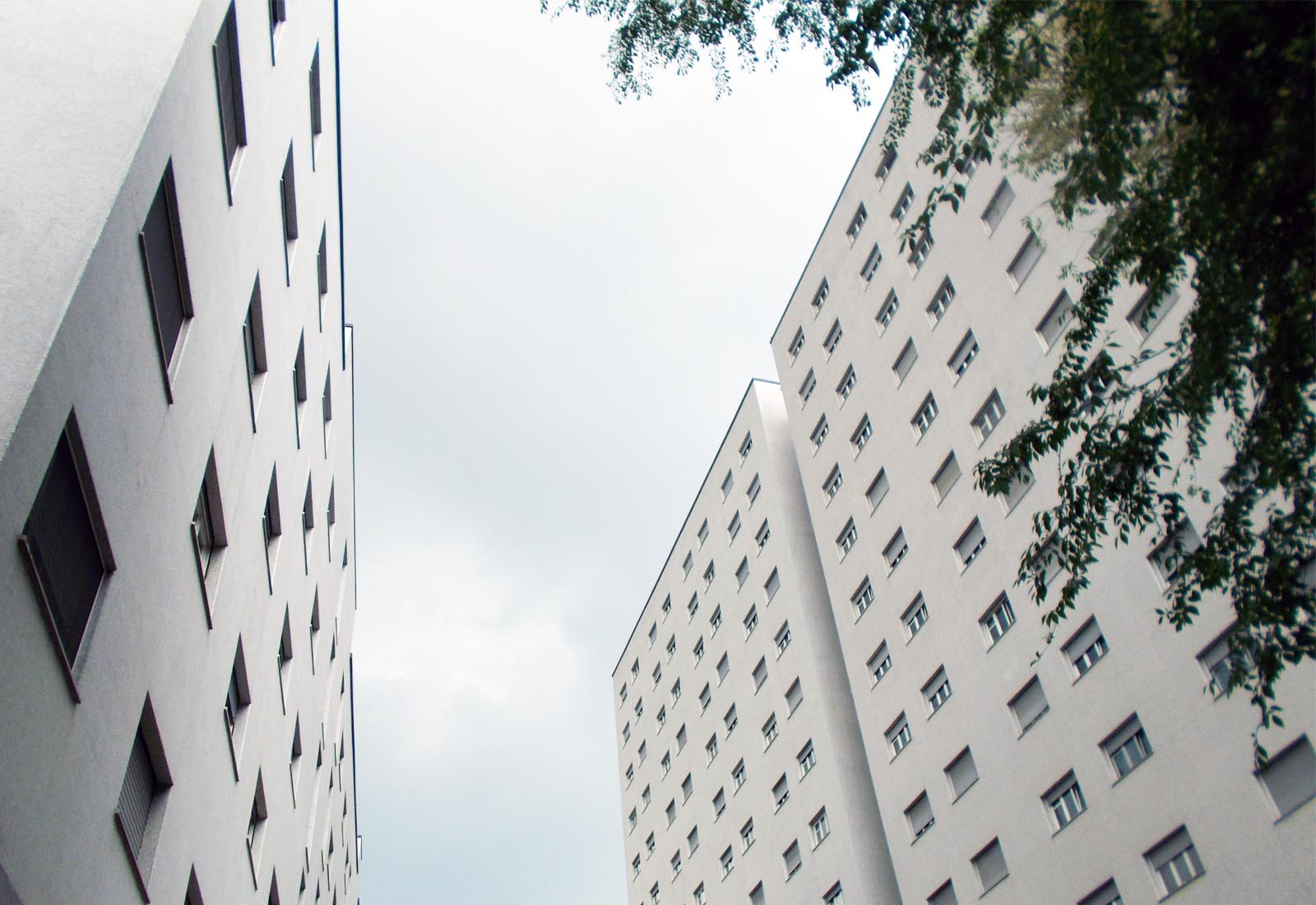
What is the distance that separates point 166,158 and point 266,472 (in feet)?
22.4

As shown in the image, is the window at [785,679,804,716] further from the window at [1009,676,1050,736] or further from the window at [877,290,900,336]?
the window at [877,290,900,336]

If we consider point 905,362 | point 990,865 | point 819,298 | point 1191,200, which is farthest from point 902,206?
point 1191,200

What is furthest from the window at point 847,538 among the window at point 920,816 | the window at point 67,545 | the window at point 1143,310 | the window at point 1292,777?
the window at point 67,545

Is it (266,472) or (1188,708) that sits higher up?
(266,472)

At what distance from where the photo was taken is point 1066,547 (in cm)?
919

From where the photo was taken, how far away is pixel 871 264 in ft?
99.6

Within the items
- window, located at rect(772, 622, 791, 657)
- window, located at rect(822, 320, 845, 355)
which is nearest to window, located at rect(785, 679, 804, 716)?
window, located at rect(772, 622, 791, 657)

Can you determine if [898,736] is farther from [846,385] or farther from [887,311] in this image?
[887,311]

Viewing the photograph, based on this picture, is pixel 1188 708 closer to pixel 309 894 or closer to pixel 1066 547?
pixel 1066 547

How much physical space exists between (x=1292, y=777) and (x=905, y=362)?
14.7 metres

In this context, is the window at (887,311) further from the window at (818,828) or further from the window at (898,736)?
the window at (818,828)

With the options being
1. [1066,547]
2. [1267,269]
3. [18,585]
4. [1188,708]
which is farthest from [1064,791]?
[18,585]

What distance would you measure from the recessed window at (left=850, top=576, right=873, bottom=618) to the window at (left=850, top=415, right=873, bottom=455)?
3833 millimetres

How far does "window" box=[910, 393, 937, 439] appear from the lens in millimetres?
26125
